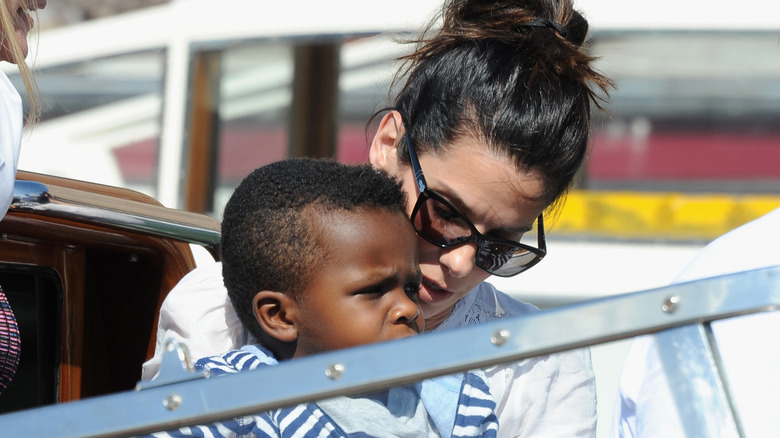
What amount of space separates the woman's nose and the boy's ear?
0.30 m

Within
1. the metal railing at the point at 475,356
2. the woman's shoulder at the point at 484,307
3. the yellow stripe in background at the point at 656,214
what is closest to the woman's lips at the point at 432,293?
the woman's shoulder at the point at 484,307

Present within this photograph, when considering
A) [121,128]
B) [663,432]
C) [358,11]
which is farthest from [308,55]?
[663,432]

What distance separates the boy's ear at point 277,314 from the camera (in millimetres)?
1348

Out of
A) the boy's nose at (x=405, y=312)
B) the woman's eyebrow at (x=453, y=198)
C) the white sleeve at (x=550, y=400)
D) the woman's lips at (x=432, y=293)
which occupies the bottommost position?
the white sleeve at (x=550, y=400)

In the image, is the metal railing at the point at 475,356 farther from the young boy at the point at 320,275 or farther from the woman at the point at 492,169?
the woman at the point at 492,169

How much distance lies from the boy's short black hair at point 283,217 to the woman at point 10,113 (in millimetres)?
336

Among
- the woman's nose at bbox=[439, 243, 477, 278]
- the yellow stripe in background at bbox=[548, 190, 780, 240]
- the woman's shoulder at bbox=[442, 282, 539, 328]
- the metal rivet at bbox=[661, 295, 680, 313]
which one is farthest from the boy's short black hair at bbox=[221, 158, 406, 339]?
the yellow stripe in background at bbox=[548, 190, 780, 240]

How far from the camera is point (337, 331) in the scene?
1.33 m

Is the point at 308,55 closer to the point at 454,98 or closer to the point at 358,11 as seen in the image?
the point at 358,11

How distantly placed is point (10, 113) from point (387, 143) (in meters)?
0.74

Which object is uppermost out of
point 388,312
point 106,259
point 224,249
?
point 106,259

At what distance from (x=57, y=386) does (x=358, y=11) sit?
3.00 metres

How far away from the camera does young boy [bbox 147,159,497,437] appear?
1.33 meters

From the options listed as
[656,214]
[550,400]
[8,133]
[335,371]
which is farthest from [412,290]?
[656,214]
